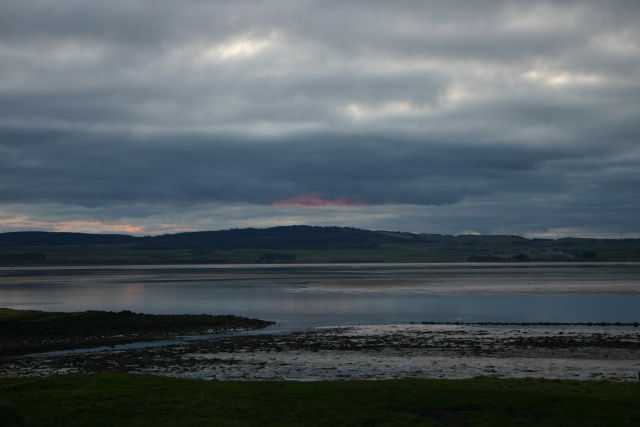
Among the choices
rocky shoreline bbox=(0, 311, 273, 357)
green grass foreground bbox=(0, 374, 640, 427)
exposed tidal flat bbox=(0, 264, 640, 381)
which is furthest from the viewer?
rocky shoreline bbox=(0, 311, 273, 357)

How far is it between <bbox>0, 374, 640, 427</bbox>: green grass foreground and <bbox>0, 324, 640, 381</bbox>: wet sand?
21.8ft

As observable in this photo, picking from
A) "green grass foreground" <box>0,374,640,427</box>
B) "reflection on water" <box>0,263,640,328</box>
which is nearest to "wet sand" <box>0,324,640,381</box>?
"green grass foreground" <box>0,374,640,427</box>

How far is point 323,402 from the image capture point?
2138cm

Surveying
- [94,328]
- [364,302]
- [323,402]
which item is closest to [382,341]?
[94,328]

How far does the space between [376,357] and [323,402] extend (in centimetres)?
1712

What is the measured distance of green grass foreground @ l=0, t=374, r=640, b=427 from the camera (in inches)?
757

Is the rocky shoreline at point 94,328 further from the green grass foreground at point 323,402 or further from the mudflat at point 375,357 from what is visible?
the green grass foreground at point 323,402

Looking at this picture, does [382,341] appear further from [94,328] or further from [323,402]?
[323,402]

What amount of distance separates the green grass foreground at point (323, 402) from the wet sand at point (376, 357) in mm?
6645

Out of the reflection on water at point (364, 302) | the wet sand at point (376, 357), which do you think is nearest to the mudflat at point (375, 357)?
the wet sand at point (376, 357)

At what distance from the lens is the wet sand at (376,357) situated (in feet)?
105

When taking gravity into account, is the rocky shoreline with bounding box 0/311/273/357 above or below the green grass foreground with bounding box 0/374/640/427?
below

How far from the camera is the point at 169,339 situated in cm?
5069

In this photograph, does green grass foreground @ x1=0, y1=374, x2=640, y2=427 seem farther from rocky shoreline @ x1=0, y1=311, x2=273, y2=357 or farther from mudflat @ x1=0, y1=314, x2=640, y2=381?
rocky shoreline @ x1=0, y1=311, x2=273, y2=357
